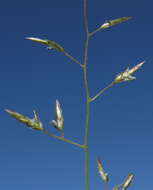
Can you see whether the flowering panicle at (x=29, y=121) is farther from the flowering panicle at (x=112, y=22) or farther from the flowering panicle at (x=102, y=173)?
the flowering panicle at (x=112, y=22)

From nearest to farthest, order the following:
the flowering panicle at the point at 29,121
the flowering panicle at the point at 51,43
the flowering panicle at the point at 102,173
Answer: the flowering panicle at the point at 29,121 → the flowering panicle at the point at 102,173 → the flowering panicle at the point at 51,43

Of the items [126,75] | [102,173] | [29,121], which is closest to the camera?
[29,121]

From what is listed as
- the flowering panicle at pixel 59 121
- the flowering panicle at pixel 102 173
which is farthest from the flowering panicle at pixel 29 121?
the flowering panicle at pixel 102 173

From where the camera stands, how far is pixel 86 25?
2.16m

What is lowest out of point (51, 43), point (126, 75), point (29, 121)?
point (29, 121)

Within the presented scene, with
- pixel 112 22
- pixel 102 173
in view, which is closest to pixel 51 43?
pixel 112 22

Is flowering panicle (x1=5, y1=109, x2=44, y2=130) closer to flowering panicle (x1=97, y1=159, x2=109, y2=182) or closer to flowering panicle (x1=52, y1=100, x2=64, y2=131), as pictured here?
flowering panicle (x1=52, y1=100, x2=64, y2=131)

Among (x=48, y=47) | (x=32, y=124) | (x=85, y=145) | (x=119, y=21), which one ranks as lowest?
(x=85, y=145)

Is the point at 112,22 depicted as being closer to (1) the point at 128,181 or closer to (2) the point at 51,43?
(2) the point at 51,43

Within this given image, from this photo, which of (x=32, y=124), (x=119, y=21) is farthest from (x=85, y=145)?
(x=119, y=21)

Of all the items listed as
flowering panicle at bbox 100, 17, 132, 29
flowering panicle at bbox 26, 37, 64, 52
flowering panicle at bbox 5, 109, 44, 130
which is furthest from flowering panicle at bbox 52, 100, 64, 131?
flowering panicle at bbox 100, 17, 132, 29

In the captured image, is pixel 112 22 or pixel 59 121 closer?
pixel 59 121

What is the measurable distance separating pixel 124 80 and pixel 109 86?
0.09 metres

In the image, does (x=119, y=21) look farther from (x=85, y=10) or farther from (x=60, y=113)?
(x=60, y=113)
